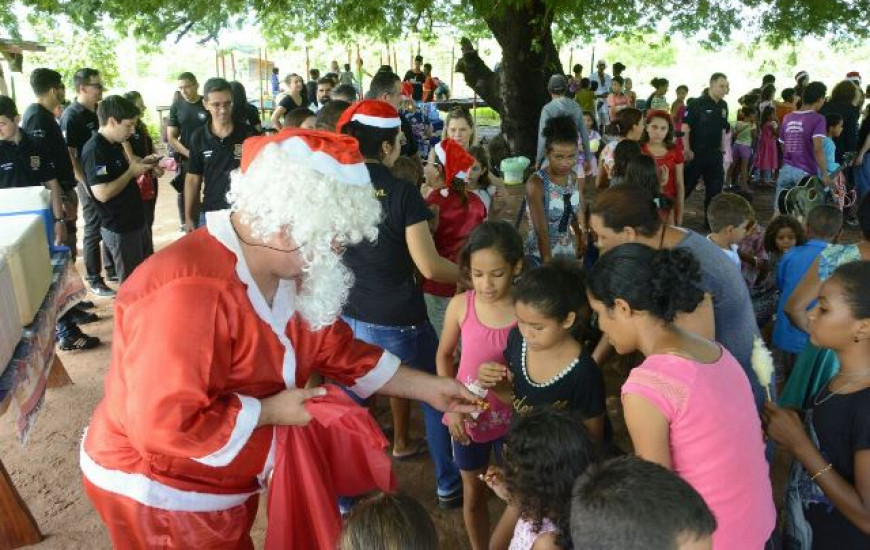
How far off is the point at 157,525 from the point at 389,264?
1.49m

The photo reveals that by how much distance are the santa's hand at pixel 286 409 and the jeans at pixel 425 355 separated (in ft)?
4.01

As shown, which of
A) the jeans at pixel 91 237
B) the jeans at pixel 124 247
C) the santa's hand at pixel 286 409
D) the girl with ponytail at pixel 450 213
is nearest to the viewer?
the santa's hand at pixel 286 409

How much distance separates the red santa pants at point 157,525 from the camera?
5.85 feet

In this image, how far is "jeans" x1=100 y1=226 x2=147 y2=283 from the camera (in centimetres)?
535

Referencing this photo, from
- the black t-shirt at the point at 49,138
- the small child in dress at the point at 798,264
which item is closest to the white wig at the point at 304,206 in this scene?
the small child in dress at the point at 798,264

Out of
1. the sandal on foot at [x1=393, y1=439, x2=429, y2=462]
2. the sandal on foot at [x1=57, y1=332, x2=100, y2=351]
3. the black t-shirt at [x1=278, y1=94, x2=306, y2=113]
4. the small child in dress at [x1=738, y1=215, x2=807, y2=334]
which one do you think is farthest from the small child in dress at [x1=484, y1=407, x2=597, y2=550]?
the black t-shirt at [x1=278, y1=94, x2=306, y2=113]

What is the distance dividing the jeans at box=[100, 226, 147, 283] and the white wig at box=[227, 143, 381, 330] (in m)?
4.05

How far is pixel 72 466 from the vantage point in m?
3.70

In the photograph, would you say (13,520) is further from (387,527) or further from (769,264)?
(769,264)

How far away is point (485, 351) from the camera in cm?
269

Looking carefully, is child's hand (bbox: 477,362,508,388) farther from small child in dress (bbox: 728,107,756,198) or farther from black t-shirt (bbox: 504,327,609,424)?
small child in dress (bbox: 728,107,756,198)

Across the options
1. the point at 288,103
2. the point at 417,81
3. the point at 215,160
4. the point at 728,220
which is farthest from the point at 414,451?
the point at 417,81

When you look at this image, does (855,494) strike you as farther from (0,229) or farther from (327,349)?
(0,229)

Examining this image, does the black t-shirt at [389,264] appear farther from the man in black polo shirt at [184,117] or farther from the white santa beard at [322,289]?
the man in black polo shirt at [184,117]
